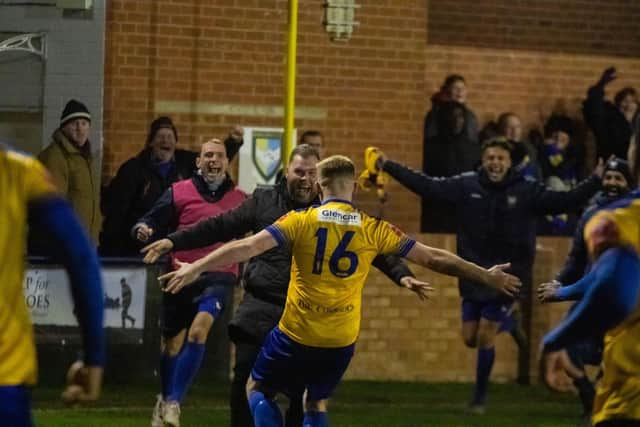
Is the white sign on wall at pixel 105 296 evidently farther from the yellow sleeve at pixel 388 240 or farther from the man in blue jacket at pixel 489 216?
the yellow sleeve at pixel 388 240

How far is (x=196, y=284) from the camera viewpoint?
11797 millimetres

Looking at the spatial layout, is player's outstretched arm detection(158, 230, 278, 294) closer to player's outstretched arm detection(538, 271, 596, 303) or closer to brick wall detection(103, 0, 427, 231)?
player's outstretched arm detection(538, 271, 596, 303)

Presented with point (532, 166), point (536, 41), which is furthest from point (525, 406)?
point (536, 41)

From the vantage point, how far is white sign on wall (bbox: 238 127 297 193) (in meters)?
15.1

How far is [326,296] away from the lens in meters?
8.54

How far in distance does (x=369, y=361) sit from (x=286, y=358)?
248 inches

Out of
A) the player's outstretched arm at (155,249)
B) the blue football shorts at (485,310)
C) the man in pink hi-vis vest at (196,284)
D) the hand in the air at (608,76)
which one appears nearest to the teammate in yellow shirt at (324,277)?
the player's outstretched arm at (155,249)

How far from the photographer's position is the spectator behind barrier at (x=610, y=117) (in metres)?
16.4

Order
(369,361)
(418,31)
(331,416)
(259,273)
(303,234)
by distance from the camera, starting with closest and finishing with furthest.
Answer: (303,234), (259,273), (331,416), (369,361), (418,31)

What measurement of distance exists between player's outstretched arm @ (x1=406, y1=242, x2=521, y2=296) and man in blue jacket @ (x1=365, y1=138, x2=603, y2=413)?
4.60 m

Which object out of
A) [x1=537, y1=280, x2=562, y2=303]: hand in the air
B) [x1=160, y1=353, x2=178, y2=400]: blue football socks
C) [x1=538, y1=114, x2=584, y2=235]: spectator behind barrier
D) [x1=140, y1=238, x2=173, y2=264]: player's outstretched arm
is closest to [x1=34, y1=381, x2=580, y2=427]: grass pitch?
[x1=160, y1=353, x2=178, y2=400]: blue football socks

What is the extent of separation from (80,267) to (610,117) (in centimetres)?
1207

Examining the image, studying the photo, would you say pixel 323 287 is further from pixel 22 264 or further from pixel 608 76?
pixel 608 76

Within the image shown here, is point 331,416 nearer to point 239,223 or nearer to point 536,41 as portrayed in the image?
point 239,223
